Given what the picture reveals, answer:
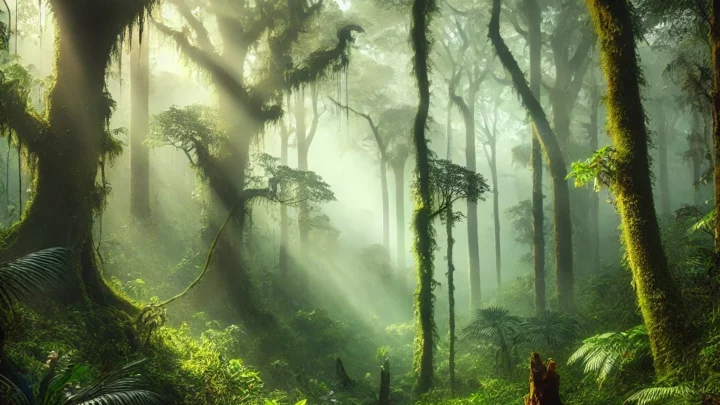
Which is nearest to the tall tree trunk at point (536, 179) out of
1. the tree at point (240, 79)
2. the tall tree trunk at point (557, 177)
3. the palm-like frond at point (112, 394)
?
the tall tree trunk at point (557, 177)

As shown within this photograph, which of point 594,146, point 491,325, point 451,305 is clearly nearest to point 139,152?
point 451,305

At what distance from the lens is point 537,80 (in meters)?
20.7

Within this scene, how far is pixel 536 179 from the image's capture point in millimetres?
18359

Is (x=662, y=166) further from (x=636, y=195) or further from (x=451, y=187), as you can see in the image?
(x=636, y=195)

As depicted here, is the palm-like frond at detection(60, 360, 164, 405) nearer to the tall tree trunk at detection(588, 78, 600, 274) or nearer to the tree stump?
the tree stump

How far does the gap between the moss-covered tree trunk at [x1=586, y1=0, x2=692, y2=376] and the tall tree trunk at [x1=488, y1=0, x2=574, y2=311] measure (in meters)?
7.84

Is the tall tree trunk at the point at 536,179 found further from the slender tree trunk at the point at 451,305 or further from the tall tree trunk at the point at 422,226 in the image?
the slender tree trunk at the point at 451,305

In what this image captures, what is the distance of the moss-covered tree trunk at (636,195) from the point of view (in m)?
6.34

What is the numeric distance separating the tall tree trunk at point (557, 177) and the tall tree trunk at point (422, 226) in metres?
3.28

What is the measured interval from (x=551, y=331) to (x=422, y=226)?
4.29 metres

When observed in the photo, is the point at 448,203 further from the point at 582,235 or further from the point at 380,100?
the point at 380,100

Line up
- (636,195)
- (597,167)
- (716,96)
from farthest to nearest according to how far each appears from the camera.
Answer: (597,167) < (636,195) < (716,96)

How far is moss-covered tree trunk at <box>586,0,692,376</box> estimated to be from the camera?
6.34 m

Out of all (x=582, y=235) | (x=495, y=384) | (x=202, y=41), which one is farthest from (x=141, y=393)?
(x=582, y=235)
